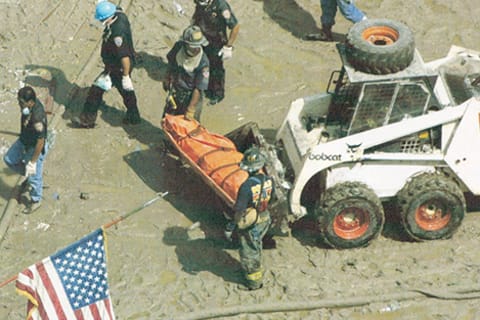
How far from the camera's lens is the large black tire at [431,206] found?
10633 mm

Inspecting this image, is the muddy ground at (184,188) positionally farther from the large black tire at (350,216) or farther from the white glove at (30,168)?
the white glove at (30,168)

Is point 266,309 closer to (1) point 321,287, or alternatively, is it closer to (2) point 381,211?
(1) point 321,287

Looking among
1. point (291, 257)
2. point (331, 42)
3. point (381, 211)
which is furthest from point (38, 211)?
point (331, 42)

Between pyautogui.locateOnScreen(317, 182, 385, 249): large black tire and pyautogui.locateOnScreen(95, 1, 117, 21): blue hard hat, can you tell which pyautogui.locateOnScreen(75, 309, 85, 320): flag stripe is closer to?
pyautogui.locateOnScreen(317, 182, 385, 249): large black tire

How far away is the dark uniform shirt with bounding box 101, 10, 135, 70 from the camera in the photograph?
12.2 m

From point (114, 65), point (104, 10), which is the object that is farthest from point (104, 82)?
point (104, 10)

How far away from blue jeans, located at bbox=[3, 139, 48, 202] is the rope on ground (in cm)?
286

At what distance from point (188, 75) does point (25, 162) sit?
8.23 feet

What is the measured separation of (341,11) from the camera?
1471 cm

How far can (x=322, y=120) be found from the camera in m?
11.4

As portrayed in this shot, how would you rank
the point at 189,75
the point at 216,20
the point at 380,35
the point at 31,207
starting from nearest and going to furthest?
the point at 380,35 < the point at 31,207 < the point at 189,75 < the point at 216,20

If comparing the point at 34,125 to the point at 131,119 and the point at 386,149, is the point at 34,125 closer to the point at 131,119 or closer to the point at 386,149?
the point at 131,119

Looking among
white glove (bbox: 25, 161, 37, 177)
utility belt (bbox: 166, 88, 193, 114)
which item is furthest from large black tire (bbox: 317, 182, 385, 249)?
white glove (bbox: 25, 161, 37, 177)

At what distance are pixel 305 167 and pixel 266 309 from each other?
1.78 metres
